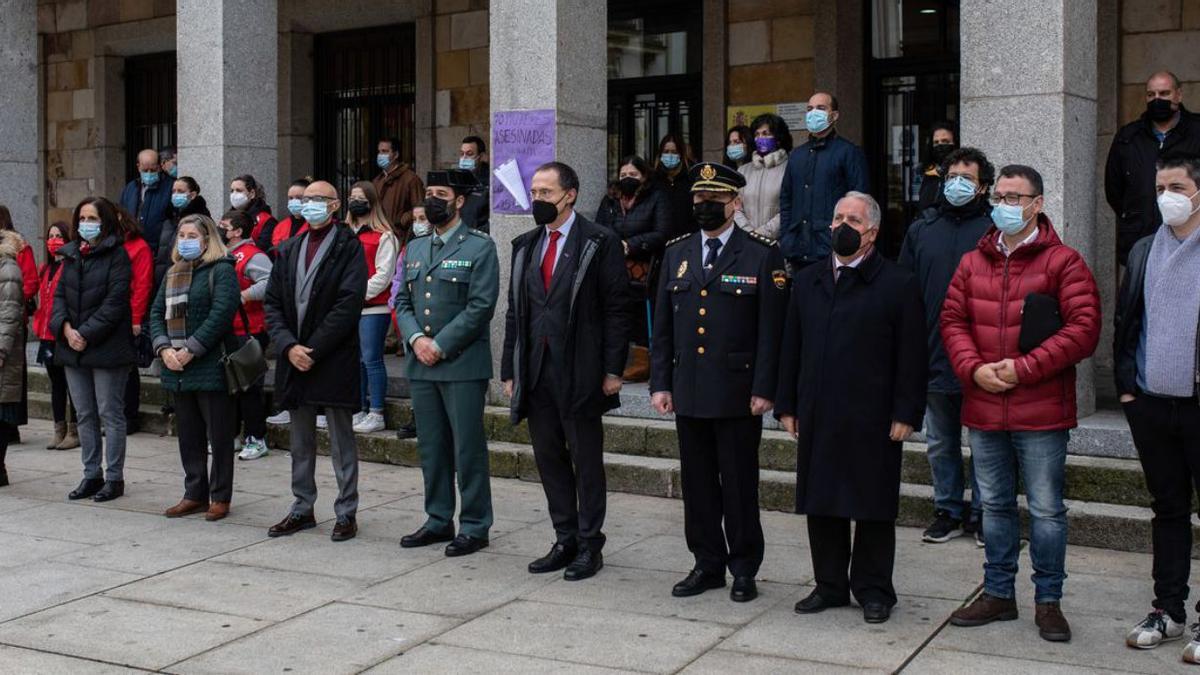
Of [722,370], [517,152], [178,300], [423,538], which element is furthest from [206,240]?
[722,370]

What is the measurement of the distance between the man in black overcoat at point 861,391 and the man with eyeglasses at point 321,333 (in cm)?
281

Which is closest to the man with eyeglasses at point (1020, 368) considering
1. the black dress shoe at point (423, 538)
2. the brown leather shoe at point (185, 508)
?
the black dress shoe at point (423, 538)

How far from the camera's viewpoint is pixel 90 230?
30.8 ft

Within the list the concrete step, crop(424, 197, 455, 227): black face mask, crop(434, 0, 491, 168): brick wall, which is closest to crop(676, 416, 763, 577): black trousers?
the concrete step

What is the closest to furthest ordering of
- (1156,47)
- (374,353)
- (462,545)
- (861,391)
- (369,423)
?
(861,391)
(462,545)
(374,353)
(369,423)
(1156,47)

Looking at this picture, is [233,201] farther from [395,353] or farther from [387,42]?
[387,42]

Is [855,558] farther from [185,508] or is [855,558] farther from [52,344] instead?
[52,344]

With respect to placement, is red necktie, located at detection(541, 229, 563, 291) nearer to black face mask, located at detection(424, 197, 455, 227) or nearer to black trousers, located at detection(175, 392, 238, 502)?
black face mask, located at detection(424, 197, 455, 227)

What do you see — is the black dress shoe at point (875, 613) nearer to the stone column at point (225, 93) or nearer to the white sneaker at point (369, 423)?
the white sneaker at point (369, 423)

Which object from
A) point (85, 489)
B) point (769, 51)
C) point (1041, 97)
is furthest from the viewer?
point (769, 51)

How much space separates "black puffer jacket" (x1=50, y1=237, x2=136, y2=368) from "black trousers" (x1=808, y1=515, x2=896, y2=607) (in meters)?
4.83

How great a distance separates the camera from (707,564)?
23.1ft

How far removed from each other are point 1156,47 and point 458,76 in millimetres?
6909

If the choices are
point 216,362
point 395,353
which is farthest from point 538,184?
point 395,353
